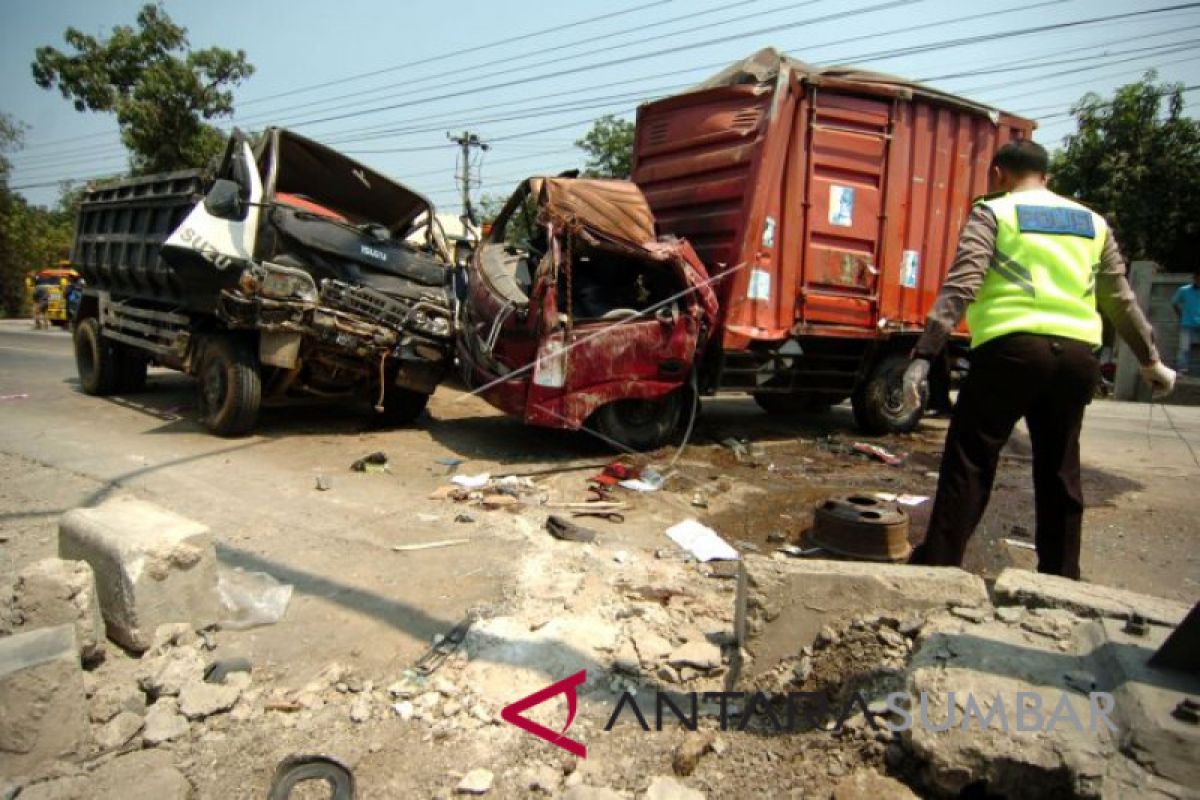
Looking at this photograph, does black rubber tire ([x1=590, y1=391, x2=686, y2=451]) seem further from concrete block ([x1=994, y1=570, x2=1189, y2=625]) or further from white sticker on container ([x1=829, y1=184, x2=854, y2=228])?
concrete block ([x1=994, y1=570, x2=1189, y2=625])

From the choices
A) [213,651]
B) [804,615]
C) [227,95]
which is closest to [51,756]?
[213,651]

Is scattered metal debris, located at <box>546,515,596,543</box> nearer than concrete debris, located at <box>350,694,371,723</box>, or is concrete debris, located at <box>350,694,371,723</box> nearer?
concrete debris, located at <box>350,694,371,723</box>

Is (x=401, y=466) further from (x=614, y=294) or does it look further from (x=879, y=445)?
(x=879, y=445)

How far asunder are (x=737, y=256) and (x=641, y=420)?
61.0 inches

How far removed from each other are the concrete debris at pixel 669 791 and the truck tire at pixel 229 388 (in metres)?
4.66

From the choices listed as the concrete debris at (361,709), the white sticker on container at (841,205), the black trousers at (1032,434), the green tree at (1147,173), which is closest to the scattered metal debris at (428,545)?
the concrete debris at (361,709)

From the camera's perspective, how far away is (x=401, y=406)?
247 inches

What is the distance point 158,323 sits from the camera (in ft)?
21.4

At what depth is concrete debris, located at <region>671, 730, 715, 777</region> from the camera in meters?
1.91

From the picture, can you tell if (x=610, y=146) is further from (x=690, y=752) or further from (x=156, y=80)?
(x=690, y=752)

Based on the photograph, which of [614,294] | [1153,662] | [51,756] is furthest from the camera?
[614,294]

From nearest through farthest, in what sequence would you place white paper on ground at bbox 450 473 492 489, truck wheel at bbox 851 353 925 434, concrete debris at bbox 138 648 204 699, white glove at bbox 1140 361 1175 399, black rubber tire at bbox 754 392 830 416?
concrete debris at bbox 138 648 204 699
white glove at bbox 1140 361 1175 399
white paper on ground at bbox 450 473 492 489
truck wheel at bbox 851 353 925 434
black rubber tire at bbox 754 392 830 416

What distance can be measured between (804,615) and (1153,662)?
0.92m

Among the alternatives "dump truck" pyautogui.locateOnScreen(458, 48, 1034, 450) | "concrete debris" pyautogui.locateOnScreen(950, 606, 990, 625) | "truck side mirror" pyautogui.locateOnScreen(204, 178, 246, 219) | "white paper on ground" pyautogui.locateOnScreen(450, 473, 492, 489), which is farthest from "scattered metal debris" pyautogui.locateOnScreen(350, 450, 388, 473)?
"concrete debris" pyautogui.locateOnScreen(950, 606, 990, 625)
